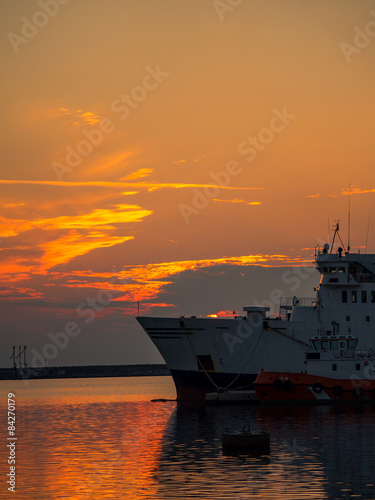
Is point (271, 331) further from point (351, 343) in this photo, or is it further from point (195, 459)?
point (195, 459)

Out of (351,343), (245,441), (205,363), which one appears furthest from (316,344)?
(245,441)

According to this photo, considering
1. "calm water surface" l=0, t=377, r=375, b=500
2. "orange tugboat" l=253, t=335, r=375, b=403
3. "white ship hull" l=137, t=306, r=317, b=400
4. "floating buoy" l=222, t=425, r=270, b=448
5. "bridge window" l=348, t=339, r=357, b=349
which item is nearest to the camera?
"calm water surface" l=0, t=377, r=375, b=500

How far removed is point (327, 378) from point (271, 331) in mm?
6387

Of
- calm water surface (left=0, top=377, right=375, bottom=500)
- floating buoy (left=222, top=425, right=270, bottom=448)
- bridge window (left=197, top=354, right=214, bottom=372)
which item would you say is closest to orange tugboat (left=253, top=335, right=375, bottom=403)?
calm water surface (left=0, top=377, right=375, bottom=500)

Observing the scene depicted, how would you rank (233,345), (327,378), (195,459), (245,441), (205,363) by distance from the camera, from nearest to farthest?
(195,459)
(245,441)
(327,378)
(233,345)
(205,363)

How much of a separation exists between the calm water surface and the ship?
6.61 meters

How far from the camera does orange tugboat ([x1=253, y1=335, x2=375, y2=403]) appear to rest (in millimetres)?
67250

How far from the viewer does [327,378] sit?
68188 millimetres

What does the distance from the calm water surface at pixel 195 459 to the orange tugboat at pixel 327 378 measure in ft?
5.92

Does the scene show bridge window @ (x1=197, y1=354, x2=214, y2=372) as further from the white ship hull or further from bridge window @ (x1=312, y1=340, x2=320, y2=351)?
bridge window @ (x1=312, y1=340, x2=320, y2=351)

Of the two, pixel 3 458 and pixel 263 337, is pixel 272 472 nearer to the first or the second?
pixel 3 458

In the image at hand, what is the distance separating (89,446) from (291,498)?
19.3m

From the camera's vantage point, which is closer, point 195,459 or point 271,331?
point 195,459

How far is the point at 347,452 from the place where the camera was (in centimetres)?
4175
